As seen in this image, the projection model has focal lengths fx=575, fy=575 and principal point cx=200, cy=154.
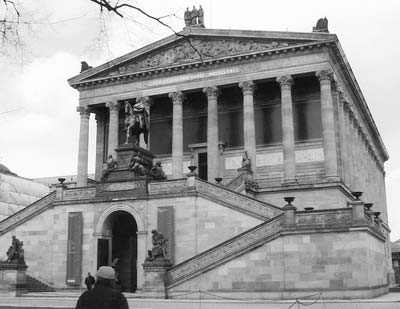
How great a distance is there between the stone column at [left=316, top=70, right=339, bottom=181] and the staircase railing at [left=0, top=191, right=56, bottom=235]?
818 inches

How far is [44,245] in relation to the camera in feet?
122

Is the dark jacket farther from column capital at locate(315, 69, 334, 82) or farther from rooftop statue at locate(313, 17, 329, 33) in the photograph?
rooftop statue at locate(313, 17, 329, 33)

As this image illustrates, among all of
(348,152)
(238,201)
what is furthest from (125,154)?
(348,152)

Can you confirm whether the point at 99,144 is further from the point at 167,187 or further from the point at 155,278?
the point at 155,278

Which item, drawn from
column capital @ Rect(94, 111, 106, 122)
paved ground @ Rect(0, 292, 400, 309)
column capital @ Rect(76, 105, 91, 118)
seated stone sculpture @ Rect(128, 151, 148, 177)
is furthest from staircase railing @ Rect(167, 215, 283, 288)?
column capital @ Rect(94, 111, 106, 122)

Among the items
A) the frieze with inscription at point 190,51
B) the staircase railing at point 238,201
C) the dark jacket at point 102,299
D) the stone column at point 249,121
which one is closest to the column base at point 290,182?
the stone column at point 249,121

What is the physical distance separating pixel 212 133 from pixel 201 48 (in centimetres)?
765

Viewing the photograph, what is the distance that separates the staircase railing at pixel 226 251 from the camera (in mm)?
27891

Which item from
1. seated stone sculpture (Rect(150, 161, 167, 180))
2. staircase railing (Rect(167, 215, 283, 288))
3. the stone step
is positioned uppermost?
seated stone sculpture (Rect(150, 161, 167, 180))

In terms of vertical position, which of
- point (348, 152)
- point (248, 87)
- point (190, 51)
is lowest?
point (348, 152)

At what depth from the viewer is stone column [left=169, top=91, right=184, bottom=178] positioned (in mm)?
48469

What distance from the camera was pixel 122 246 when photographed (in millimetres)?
36188

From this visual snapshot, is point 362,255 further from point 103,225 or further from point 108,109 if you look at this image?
point 108,109

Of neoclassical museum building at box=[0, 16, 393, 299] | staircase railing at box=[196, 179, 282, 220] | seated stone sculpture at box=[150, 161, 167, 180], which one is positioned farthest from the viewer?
seated stone sculpture at box=[150, 161, 167, 180]
